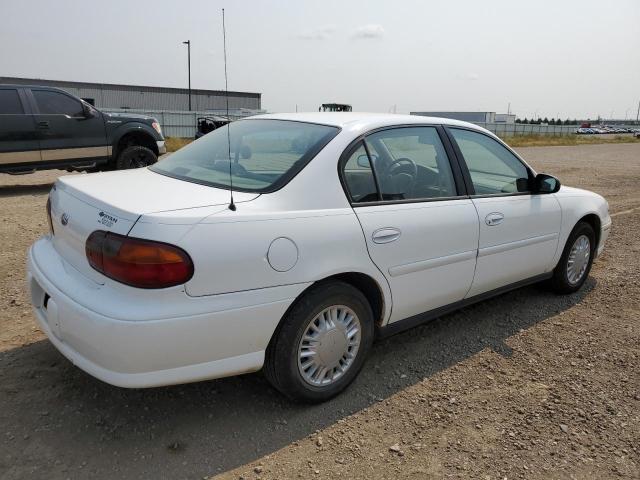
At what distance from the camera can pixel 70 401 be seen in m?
2.80

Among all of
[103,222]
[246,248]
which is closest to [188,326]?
[246,248]

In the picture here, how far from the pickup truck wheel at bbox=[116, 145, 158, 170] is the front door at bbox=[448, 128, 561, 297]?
25.0 feet

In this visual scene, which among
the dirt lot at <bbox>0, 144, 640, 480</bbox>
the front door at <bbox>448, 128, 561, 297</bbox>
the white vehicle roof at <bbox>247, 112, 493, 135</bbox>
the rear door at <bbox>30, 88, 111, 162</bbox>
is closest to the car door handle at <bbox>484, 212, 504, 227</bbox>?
the front door at <bbox>448, 128, 561, 297</bbox>

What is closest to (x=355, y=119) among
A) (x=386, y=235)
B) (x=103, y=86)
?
(x=386, y=235)

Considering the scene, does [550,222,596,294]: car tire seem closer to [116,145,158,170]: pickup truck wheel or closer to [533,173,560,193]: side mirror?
[533,173,560,193]: side mirror

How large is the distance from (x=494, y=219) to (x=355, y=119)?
1.18 m

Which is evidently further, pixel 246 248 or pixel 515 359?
pixel 515 359

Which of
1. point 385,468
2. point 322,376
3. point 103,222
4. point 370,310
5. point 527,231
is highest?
point 103,222

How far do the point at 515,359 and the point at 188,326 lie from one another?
226 centimetres

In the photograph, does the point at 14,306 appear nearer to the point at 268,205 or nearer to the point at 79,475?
the point at 79,475

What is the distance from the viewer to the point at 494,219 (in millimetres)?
3541

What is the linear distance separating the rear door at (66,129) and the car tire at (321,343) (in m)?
8.09

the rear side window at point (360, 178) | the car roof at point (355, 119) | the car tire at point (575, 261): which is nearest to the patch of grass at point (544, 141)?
the car tire at point (575, 261)

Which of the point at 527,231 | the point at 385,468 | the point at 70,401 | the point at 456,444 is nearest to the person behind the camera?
the point at 385,468
